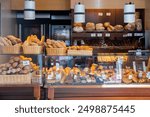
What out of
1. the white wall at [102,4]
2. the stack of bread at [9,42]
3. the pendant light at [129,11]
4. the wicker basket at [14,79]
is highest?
the white wall at [102,4]

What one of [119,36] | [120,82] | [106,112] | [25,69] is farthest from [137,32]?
[106,112]

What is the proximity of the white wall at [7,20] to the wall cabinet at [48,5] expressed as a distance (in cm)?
16

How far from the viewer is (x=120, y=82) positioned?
3.85 metres

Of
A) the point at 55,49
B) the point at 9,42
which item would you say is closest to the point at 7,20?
the point at 9,42

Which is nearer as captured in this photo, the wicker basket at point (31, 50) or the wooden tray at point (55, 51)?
the wicker basket at point (31, 50)

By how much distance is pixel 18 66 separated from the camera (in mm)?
3748

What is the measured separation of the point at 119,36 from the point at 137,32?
1.27 ft

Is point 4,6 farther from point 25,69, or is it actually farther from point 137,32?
point 25,69

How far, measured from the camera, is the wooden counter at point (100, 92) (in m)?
3.78

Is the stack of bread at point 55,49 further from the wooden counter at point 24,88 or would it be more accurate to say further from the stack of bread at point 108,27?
the stack of bread at point 108,27

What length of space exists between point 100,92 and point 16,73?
3.21 feet

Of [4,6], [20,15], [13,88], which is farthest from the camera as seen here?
[20,15]

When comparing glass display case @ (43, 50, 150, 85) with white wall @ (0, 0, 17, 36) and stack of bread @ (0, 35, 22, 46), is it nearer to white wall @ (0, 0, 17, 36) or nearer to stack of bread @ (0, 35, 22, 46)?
stack of bread @ (0, 35, 22, 46)

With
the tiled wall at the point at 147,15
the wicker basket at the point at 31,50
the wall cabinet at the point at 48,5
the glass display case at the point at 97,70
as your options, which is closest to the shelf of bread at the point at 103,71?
the glass display case at the point at 97,70
